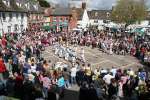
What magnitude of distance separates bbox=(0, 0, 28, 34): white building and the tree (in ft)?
94.8

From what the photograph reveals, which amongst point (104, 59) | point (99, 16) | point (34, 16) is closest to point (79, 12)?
point (99, 16)

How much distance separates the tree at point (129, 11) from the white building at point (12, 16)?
94.8 feet

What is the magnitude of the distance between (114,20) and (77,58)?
173ft

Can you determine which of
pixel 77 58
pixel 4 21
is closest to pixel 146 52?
pixel 77 58

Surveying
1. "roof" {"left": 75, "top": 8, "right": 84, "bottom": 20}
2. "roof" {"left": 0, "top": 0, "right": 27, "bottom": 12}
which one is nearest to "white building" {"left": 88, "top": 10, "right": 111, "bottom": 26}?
"roof" {"left": 75, "top": 8, "right": 84, "bottom": 20}

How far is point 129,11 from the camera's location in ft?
259

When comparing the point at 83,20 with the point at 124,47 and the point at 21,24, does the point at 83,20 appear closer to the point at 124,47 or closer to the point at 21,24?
the point at 21,24

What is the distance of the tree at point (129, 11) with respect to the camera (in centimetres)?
7844

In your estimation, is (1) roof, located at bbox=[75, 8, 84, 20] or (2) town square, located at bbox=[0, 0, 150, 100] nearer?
(2) town square, located at bbox=[0, 0, 150, 100]

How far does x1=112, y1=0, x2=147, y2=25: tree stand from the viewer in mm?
78438

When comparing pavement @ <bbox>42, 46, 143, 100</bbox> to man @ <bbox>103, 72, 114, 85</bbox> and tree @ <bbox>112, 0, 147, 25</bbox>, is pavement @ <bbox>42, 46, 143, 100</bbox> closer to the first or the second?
man @ <bbox>103, 72, 114, 85</bbox>

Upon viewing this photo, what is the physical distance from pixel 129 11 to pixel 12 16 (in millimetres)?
35626

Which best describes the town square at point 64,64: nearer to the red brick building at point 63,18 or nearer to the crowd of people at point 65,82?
the crowd of people at point 65,82

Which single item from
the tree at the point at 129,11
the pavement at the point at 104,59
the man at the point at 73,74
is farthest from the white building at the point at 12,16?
the man at the point at 73,74
